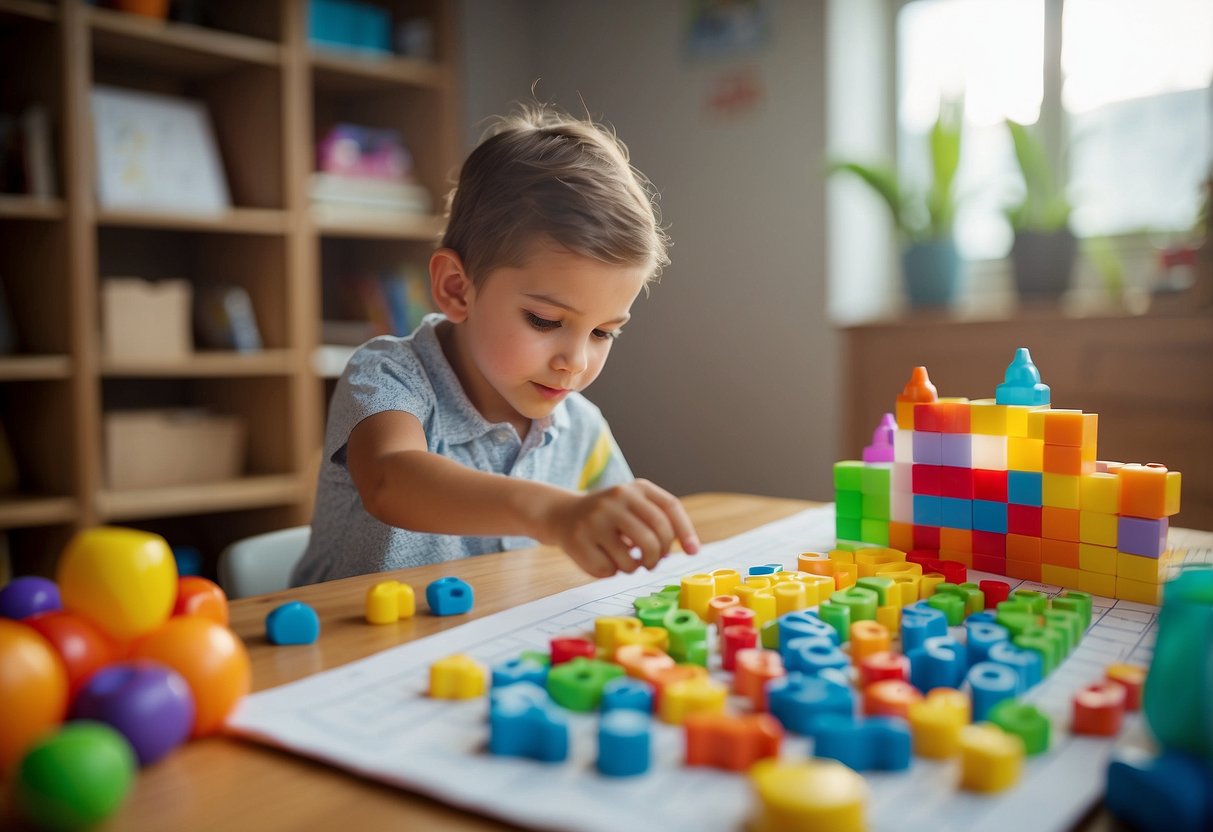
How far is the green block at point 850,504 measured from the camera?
0.97m

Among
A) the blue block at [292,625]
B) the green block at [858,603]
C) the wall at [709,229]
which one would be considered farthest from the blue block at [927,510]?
the wall at [709,229]

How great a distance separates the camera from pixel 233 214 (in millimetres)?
2154

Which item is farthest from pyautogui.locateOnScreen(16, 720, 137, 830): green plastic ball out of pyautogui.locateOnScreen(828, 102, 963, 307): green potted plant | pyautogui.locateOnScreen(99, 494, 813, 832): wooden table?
pyautogui.locateOnScreen(828, 102, 963, 307): green potted plant

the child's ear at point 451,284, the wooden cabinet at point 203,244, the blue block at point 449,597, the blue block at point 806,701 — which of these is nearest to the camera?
the blue block at point 806,701

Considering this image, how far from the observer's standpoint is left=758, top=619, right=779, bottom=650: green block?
65cm

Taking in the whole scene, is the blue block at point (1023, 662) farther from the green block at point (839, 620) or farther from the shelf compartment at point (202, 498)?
the shelf compartment at point (202, 498)

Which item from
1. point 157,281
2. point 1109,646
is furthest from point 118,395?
point 1109,646

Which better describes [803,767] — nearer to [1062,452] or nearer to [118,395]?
[1062,452]

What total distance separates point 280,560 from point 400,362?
29 centimetres

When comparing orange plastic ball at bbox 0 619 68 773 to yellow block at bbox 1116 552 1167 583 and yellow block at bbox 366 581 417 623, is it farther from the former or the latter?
yellow block at bbox 1116 552 1167 583

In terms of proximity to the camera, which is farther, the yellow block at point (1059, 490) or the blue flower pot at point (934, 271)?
the blue flower pot at point (934, 271)

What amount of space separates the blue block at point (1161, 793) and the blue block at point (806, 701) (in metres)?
0.12

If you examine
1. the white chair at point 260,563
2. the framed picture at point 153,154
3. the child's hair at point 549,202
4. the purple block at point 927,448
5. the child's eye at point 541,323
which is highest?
the framed picture at point 153,154

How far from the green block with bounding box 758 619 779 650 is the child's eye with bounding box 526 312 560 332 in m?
0.41
